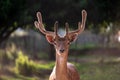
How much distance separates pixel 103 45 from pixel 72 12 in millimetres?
11877

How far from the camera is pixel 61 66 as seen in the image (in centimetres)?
775

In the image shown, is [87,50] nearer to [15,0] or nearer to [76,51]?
[76,51]

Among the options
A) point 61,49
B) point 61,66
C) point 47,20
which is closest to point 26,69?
point 47,20

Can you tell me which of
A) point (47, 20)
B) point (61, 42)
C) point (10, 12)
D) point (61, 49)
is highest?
point (10, 12)

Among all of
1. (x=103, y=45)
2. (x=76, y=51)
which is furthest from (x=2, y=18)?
(x=103, y=45)

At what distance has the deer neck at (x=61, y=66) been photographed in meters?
7.59

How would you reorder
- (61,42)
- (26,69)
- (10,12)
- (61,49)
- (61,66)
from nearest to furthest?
(61,49), (61,42), (61,66), (10,12), (26,69)

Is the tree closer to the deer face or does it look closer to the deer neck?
the deer face

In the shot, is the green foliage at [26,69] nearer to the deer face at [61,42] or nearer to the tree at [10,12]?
the tree at [10,12]

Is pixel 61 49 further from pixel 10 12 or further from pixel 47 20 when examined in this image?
pixel 47 20

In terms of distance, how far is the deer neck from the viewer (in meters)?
7.59

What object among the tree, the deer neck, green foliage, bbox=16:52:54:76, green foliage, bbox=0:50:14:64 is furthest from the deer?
green foliage, bbox=0:50:14:64

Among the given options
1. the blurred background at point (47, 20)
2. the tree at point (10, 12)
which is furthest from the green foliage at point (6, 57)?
the tree at point (10, 12)

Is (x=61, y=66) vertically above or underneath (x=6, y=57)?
underneath
